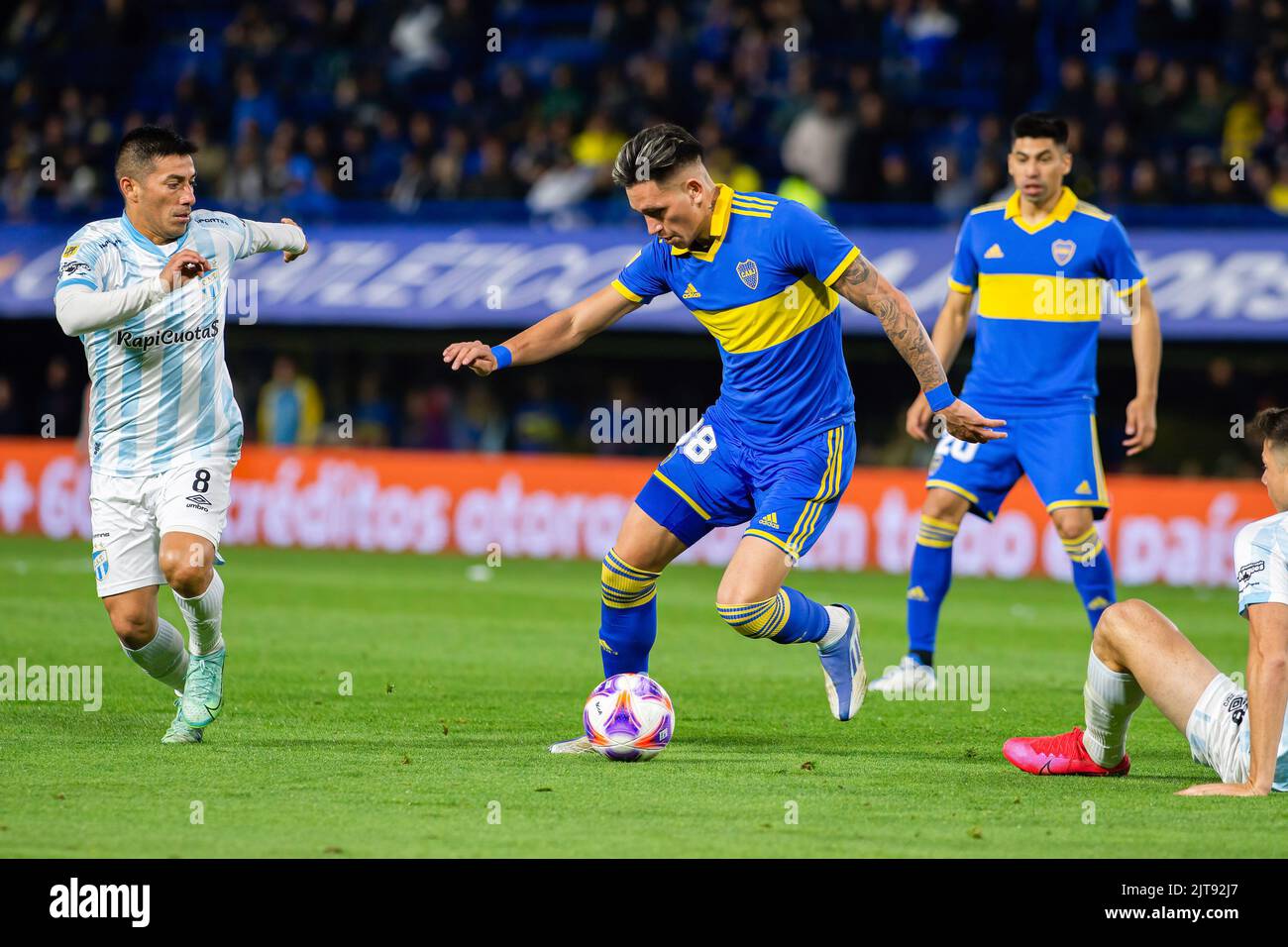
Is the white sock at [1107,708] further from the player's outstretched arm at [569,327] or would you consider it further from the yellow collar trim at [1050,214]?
the yellow collar trim at [1050,214]

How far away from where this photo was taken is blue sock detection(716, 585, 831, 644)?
7.25 meters

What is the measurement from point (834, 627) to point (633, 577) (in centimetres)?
89

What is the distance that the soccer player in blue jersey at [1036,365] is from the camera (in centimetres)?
948

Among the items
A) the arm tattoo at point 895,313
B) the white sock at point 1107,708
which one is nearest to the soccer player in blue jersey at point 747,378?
the arm tattoo at point 895,313

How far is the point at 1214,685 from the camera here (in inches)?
250

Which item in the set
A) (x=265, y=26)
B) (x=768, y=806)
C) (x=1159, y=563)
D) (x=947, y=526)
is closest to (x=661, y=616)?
(x=947, y=526)

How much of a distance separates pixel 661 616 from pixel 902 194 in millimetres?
7123

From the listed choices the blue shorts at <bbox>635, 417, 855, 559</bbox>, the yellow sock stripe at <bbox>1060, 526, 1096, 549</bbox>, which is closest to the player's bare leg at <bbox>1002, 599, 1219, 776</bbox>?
the blue shorts at <bbox>635, 417, 855, 559</bbox>

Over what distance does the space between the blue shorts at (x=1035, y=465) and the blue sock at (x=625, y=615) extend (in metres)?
2.40

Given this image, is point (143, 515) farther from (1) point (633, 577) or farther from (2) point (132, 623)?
(1) point (633, 577)

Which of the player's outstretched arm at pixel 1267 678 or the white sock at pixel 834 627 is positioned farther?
the white sock at pixel 834 627

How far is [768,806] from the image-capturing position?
6.29 meters

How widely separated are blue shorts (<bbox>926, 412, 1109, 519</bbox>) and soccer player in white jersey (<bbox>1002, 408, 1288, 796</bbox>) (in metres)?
2.53

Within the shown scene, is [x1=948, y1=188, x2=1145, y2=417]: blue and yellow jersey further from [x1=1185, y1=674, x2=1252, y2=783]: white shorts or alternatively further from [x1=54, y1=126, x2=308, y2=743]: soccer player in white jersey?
[x1=54, y1=126, x2=308, y2=743]: soccer player in white jersey
